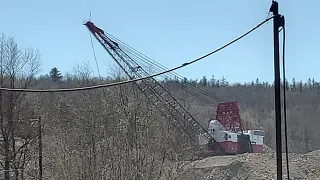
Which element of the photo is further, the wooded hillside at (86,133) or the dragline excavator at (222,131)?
the dragline excavator at (222,131)

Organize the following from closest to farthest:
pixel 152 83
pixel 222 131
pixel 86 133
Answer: pixel 86 133, pixel 152 83, pixel 222 131

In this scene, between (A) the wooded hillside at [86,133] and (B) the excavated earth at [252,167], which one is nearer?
(A) the wooded hillside at [86,133]

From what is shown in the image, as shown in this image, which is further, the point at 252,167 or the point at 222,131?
the point at 222,131

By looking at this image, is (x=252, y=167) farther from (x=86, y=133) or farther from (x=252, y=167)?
(x=86, y=133)

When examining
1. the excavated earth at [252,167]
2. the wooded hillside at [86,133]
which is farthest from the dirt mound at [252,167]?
the wooded hillside at [86,133]

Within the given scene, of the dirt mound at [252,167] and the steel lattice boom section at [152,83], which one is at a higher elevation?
the steel lattice boom section at [152,83]

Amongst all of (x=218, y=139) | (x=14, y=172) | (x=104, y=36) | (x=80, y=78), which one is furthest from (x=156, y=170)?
(x=218, y=139)

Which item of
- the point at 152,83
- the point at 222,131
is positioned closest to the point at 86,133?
the point at 152,83

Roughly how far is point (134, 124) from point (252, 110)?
55.0m

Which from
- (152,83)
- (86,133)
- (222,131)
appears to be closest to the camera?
(86,133)

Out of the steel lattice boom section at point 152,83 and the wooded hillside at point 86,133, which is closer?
the wooded hillside at point 86,133

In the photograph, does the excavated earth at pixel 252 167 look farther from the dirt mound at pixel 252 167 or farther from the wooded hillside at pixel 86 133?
the wooded hillside at pixel 86 133

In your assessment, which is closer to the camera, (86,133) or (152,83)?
(86,133)

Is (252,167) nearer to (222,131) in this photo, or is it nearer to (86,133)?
(222,131)
